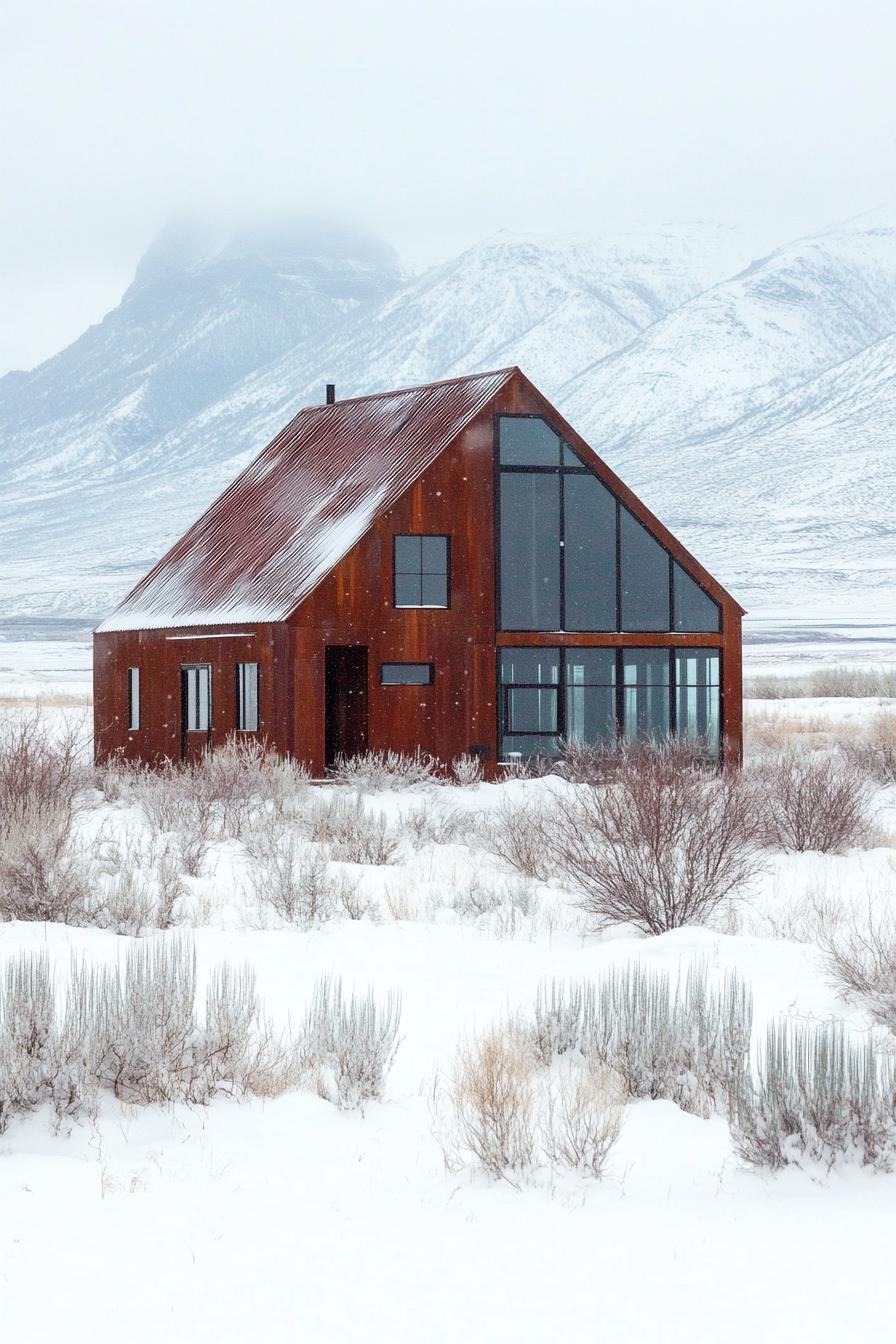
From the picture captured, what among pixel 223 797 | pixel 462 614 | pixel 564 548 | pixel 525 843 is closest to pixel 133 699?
pixel 462 614

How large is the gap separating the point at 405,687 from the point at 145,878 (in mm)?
11697

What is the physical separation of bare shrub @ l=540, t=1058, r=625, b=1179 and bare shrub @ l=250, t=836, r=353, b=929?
5.08 meters

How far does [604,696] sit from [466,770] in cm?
269

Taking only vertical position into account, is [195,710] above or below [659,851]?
above

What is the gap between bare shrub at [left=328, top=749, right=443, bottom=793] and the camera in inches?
930

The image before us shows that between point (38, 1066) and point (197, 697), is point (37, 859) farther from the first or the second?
point (197, 697)

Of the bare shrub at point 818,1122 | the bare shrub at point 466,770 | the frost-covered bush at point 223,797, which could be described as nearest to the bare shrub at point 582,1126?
the bare shrub at point 818,1122

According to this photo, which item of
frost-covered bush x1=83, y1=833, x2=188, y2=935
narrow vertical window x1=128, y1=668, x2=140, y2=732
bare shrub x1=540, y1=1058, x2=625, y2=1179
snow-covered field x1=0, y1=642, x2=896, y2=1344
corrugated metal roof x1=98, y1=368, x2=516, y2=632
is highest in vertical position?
corrugated metal roof x1=98, y1=368, x2=516, y2=632

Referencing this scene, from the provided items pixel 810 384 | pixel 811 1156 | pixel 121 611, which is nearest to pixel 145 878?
pixel 811 1156

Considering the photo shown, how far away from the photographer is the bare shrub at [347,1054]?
7.77 m

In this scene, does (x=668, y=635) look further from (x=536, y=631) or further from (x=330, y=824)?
(x=330, y=824)

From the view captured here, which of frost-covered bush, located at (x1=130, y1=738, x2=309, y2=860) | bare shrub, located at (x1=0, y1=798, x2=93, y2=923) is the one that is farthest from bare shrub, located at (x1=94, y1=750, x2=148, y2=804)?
bare shrub, located at (x1=0, y1=798, x2=93, y2=923)

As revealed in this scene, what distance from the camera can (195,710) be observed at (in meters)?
27.2

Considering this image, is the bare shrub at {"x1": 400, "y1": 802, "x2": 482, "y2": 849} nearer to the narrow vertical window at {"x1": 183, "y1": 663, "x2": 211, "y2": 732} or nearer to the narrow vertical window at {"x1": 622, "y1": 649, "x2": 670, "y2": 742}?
the narrow vertical window at {"x1": 622, "y1": 649, "x2": 670, "y2": 742}
